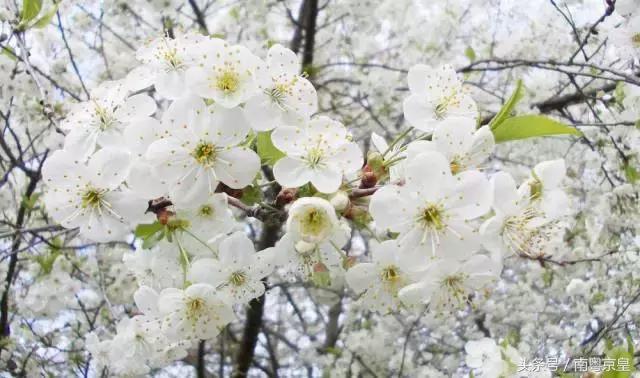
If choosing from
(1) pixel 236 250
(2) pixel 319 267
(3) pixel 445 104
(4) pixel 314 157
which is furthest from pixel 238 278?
(3) pixel 445 104

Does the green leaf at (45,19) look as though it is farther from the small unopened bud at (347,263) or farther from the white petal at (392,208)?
the white petal at (392,208)

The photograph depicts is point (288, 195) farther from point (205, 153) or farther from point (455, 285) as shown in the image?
point (455, 285)

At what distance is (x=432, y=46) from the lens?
18.1 feet

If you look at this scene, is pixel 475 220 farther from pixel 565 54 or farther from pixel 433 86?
pixel 565 54

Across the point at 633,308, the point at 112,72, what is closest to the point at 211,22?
the point at 112,72

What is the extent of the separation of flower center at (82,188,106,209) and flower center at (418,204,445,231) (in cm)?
68

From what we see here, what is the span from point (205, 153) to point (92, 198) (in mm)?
277

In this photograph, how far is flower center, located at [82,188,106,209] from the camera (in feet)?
4.51

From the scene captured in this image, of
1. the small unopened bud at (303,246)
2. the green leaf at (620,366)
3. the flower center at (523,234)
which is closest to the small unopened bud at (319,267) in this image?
the small unopened bud at (303,246)

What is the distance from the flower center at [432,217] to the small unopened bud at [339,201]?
154 mm

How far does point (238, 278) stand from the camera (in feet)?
5.07

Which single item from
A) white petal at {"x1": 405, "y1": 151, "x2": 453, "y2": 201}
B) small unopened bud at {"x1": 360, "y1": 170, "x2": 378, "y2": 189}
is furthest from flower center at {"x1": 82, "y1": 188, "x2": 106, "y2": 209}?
white petal at {"x1": 405, "y1": 151, "x2": 453, "y2": 201}

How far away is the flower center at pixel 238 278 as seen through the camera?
152cm

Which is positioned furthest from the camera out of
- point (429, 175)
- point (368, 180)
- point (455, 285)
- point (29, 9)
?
point (29, 9)
